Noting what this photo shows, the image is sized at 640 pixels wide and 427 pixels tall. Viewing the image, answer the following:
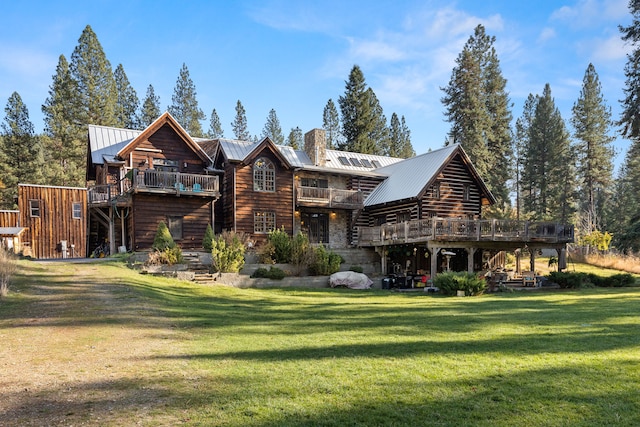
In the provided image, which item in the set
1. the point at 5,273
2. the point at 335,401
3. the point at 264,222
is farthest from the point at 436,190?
the point at 335,401

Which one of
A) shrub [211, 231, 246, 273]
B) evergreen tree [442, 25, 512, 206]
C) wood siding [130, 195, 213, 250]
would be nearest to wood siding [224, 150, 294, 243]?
wood siding [130, 195, 213, 250]

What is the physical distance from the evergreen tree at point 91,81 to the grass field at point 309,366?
40.2m

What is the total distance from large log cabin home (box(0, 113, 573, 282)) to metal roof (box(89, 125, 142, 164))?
7 cm

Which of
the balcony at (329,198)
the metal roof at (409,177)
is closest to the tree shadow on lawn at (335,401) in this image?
the metal roof at (409,177)

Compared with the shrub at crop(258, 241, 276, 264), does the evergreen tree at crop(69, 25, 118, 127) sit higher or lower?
higher

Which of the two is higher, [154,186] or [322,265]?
[154,186]

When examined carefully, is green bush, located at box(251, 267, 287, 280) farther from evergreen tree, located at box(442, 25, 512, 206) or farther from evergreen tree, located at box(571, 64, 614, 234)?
evergreen tree, located at box(571, 64, 614, 234)

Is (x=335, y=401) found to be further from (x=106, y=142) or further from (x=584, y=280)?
(x=106, y=142)

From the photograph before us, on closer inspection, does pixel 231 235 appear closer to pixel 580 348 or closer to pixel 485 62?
pixel 580 348

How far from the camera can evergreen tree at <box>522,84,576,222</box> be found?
57.4 m

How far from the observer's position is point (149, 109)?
60.3m

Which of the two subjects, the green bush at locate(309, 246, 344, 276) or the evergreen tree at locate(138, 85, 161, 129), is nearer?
Result: the green bush at locate(309, 246, 344, 276)

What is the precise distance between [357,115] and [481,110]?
579 inches

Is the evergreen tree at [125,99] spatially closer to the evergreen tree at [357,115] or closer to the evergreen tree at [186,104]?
the evergreen tree at [186,104]
